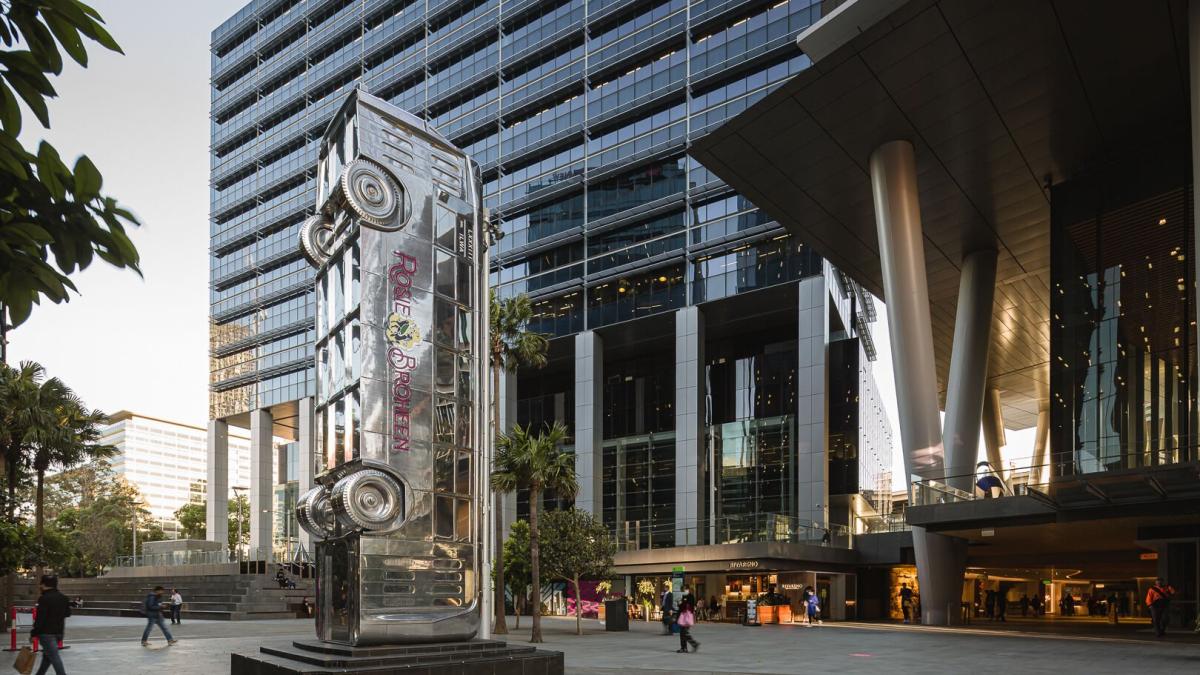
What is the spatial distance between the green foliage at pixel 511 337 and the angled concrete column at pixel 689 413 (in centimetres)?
1852

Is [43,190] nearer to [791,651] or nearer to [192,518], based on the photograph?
[791,651]

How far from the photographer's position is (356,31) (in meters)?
83.5

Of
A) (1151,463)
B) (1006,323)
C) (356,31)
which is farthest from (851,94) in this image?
(356,31)

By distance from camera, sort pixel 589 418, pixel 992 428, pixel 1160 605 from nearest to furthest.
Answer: pixel 1160 605
pixel 589 418
pixel 992 428

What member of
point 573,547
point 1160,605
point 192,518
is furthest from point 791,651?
point 192,518

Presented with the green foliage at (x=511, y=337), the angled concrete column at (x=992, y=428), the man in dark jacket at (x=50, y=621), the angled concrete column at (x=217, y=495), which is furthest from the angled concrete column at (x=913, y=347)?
the angled concrete column at (x=217, y=495)

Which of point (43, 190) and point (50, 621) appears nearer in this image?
point (43, 190)

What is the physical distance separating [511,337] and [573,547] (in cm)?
887

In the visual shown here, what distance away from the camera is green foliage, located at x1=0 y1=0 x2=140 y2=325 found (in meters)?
3.48

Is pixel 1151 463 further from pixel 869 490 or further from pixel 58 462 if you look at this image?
pixel 58 462

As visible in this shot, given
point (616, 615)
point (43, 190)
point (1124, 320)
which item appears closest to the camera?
point (43, 190)

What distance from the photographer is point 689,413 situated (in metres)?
59.2

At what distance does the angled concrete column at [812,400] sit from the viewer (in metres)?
54.2

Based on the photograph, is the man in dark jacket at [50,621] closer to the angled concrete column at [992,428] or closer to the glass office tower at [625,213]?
the glass office tower at [625,213]
